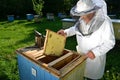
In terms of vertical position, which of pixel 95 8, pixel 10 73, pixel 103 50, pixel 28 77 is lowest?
pixel 10 73

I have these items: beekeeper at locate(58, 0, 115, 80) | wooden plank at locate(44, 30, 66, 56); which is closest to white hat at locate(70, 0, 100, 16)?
beekeeper at locate(58, 0, 115, 80)

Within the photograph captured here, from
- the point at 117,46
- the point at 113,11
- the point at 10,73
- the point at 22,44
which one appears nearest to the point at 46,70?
the point at 10,73

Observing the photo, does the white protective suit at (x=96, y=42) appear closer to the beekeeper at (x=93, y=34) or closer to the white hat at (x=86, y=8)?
the beekeeper at (x=93, y=34)

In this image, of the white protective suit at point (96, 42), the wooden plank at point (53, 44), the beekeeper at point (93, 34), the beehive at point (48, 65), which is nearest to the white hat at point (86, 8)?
the beekeeper at point (93, 34)

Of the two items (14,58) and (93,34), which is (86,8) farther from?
(14,58)

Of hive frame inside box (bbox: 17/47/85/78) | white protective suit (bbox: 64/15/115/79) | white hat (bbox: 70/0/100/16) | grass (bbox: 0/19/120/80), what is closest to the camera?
hive frame inside box (bbox: 17/47/85/78)

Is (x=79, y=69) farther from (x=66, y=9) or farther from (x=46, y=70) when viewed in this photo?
(x=66, y=9)

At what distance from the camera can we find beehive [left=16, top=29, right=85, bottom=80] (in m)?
2.07

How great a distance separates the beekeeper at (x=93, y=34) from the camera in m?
2.32

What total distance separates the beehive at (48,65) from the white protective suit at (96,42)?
0.87 feet

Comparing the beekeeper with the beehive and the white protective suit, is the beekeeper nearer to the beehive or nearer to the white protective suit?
the white protective suit

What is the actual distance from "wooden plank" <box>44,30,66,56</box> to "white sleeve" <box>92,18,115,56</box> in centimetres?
42

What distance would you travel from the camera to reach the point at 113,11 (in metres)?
13.3

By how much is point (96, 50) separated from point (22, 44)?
14.4ft
